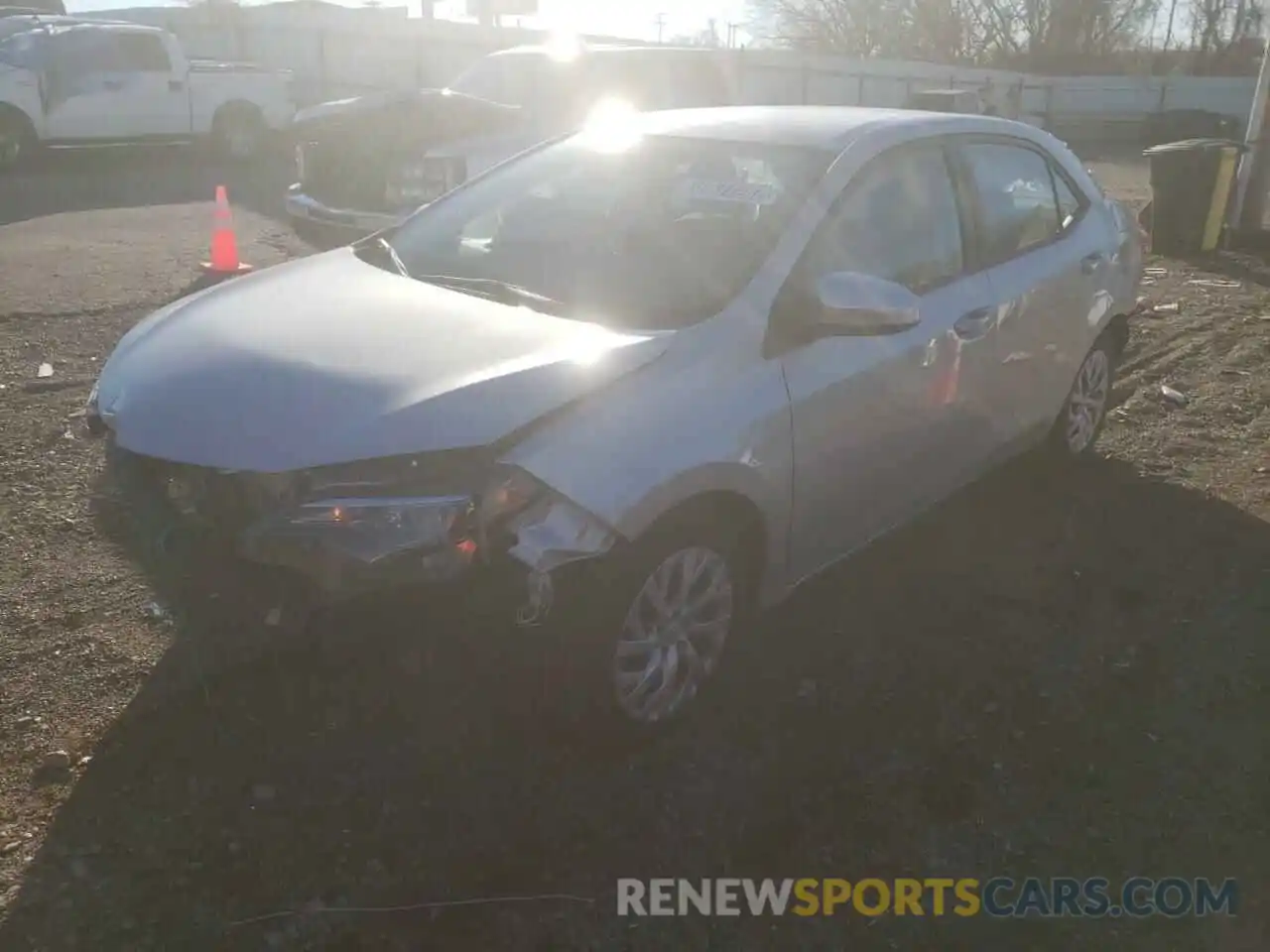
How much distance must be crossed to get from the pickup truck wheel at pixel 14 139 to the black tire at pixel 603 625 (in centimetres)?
1463

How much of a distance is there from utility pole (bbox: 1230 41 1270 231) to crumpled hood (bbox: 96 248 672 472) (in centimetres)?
1083

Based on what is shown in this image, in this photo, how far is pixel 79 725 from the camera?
10.6 feet

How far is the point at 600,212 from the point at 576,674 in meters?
1.69

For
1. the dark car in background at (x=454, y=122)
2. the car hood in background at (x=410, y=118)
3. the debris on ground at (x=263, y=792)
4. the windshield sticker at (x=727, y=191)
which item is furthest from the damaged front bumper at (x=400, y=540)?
the car hood in background at (x=410, y=118)

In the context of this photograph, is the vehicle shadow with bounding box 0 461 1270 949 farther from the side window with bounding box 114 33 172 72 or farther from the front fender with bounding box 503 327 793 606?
the side window with bounding box 114 33 172 72

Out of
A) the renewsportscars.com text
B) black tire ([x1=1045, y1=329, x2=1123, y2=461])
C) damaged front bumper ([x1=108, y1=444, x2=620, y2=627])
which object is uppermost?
damaged front bumper ([x1=108, y1=444, x2=620, y2=627])

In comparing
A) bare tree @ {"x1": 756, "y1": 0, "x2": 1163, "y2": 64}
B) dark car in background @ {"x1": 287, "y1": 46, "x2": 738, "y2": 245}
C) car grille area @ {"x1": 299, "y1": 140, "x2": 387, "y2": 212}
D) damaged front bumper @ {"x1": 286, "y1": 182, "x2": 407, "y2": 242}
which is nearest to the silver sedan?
damaged front bumper @ {"x1": 286, "y1": 182, "x2": 407, "y2": 242}

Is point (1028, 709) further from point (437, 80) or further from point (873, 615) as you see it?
point (437, 80)

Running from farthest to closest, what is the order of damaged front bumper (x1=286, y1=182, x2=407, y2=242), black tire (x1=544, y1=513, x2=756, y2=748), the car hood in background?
the car hood in background → damaged front bumper (x1=286, y1=182, x2=407, y2=242) → black tire (x1=544, y1=513, x2=756, y2=748)

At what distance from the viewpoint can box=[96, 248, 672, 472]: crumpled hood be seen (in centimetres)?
273

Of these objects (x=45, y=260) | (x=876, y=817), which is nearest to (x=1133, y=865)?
(x=876, y=817)

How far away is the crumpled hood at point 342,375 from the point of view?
273cm

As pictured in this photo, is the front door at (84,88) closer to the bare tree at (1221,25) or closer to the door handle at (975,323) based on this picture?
the door handle at (975,323)

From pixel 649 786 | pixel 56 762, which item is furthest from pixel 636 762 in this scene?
pixel 56 762
